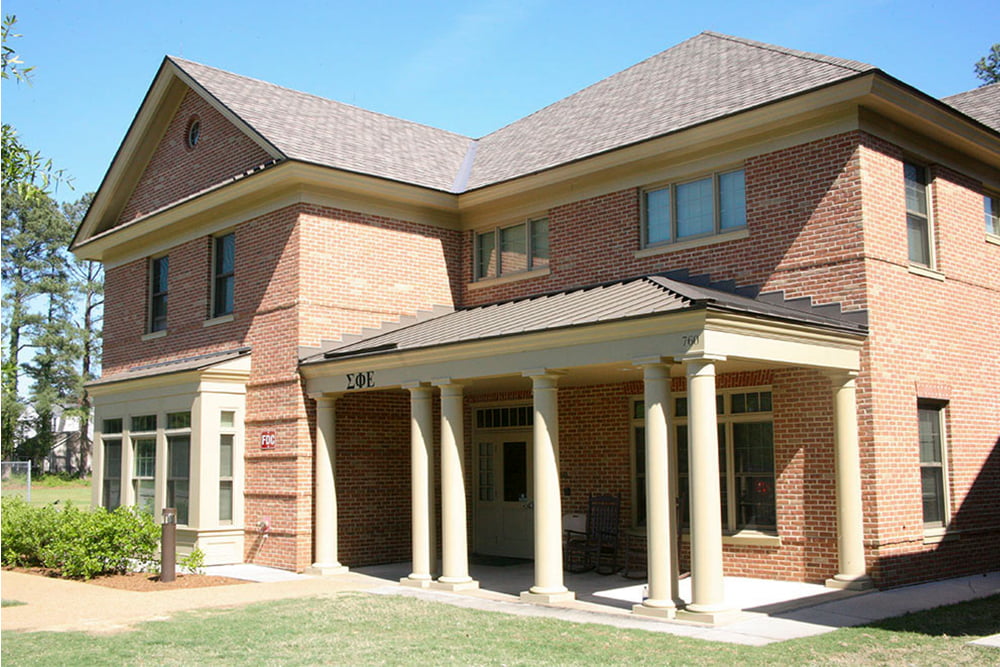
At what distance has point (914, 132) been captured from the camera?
45.1ft

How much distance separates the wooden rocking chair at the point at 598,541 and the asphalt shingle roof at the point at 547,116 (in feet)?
18.4

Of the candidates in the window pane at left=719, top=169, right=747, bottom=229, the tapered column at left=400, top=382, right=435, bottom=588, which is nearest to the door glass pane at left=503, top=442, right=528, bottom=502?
the tapered column at left=400, top=382, right=435, bottom=588

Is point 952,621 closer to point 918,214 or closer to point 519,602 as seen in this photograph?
point 519,602

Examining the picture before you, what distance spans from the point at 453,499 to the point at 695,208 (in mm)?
5637

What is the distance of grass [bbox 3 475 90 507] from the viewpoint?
3469 centimetres

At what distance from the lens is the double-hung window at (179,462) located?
55.4 ft

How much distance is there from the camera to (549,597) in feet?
38.8

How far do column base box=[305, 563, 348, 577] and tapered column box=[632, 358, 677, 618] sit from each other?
6292 millimetres

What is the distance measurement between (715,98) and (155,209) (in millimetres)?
11983

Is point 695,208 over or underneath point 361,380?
over

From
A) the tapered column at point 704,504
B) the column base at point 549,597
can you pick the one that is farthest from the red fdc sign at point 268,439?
the tapered column at point 704,504

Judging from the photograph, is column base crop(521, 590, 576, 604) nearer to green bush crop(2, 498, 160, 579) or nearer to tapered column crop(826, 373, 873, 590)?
tapered column crop(826, 373, 873, 590)

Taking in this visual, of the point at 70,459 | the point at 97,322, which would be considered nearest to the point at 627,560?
the point at 97,322

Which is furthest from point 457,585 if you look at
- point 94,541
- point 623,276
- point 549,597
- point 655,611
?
point 94,541
